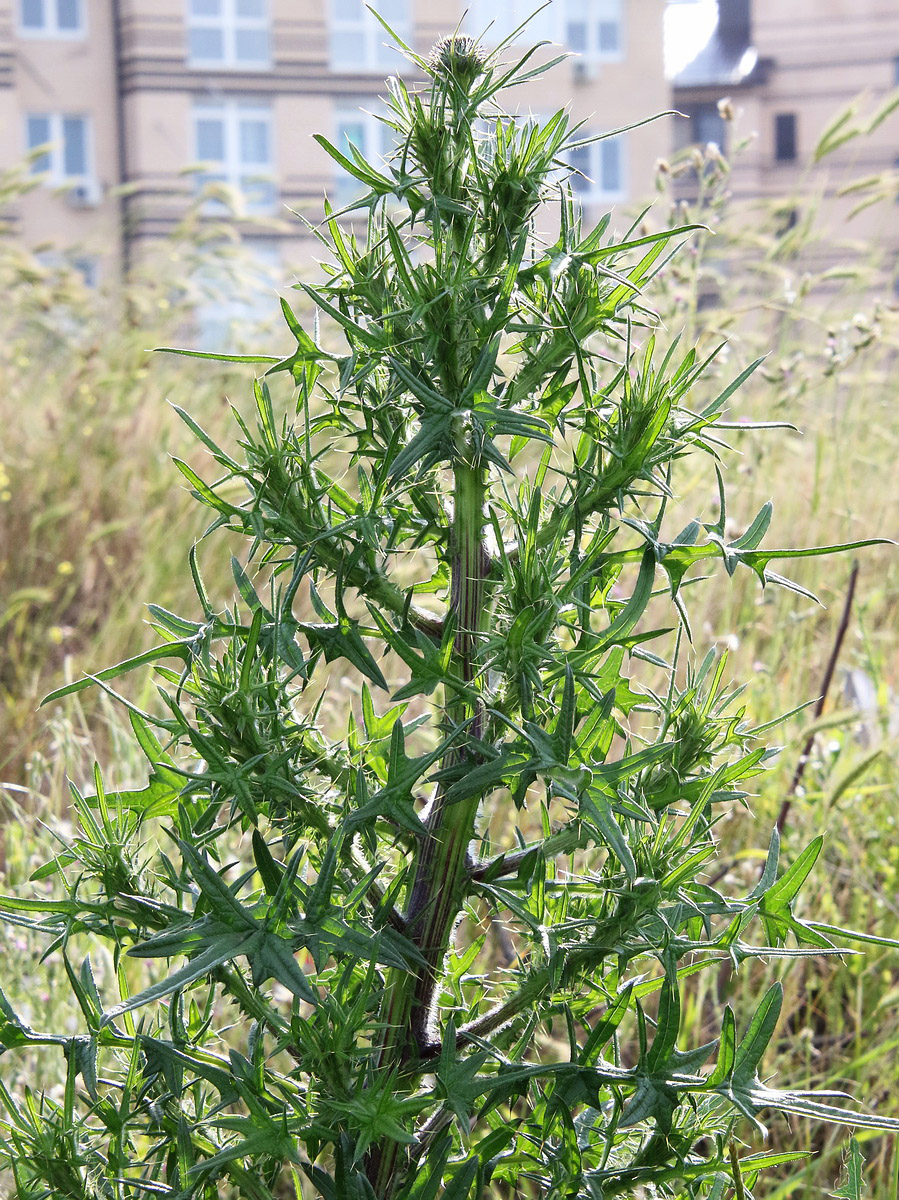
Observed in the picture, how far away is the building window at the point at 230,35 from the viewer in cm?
2034

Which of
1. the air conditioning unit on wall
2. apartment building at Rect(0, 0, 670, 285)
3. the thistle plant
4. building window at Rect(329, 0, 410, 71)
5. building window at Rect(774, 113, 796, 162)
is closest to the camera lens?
the thistle plant

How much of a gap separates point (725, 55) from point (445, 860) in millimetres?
26629

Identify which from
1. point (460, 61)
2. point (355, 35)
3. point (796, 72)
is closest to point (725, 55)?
point (796, 72)

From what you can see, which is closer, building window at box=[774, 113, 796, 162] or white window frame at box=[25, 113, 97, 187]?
white window frame at box=[25, 113, 97, 187]

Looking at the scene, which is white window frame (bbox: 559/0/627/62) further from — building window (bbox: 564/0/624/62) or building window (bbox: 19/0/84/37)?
building window (bbox: 19/0/84/37)

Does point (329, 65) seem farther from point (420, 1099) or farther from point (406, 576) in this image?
point (420, 1099)

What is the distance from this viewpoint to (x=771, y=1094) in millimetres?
708

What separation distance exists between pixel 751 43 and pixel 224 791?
27.1 meters

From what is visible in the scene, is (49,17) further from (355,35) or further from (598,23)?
(598,23)

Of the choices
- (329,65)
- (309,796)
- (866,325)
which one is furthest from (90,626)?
(329,65)

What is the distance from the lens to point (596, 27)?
848 inches

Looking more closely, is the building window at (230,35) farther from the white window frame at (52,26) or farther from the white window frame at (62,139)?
the white window frame at (62,139)

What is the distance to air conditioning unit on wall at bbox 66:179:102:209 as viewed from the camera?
61.0ft

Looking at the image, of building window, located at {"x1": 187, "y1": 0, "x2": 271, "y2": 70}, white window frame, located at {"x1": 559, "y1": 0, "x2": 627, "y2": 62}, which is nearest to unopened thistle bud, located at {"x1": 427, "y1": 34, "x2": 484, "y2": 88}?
building window, located at {"x1": 187, "y1": 0, "x2": 271, "y2": 70}
